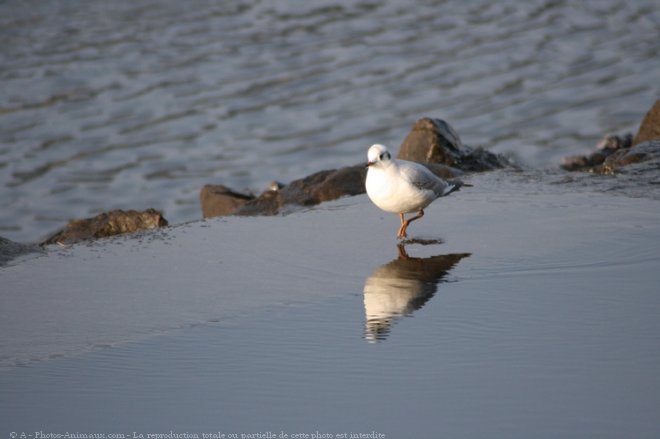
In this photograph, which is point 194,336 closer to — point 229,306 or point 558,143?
point 229,306

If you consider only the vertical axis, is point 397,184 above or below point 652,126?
below

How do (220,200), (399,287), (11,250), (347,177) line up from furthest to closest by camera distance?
1. (220,200)
2. (347,177)
3. (11,250)
4. (399,287)

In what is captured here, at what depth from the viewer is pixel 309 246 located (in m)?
7.02

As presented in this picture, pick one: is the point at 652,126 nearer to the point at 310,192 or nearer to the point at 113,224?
the point at 310,192

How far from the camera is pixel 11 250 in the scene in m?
7.21

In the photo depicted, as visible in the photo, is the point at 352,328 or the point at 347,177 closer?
the point at 352,328

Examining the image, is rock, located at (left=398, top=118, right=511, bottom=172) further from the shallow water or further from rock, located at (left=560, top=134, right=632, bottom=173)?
the shallow water

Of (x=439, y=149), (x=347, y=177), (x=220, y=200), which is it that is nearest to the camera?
(x=347, y=177)

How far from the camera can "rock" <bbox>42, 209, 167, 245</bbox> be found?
26.5 feet

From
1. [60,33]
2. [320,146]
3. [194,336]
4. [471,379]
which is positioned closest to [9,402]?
[194,336]

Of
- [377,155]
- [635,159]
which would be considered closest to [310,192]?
[377,155]

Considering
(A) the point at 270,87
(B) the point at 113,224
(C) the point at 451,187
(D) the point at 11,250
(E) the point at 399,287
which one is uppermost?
(A) the point at 270,87

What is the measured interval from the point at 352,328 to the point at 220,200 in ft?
13.7

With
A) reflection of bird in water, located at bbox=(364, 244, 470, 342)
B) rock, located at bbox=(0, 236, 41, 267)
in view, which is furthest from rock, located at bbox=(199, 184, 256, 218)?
reflection of bird in water, located at bbox=(364, 244, 470, 342)
